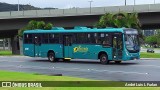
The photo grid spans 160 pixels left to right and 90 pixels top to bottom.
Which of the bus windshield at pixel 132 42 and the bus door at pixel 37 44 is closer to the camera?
the bus windshield at pixel 132 42

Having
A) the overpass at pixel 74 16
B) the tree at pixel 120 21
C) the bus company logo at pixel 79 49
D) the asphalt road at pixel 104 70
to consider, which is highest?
the overpass at pixel 74 16

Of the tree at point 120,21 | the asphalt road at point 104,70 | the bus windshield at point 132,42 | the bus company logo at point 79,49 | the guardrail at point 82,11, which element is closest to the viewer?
the asphalt road at point 104,70

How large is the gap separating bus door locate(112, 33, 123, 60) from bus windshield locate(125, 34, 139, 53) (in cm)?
51

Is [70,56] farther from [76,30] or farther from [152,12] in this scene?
[152,12]

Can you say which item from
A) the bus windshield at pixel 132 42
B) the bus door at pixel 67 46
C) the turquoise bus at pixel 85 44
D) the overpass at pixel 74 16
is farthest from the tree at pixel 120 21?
the bus windshield at pixel 132 42

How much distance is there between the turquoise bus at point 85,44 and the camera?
30.6 m

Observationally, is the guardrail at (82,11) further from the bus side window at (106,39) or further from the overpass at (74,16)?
Answer: the bus side window at (106,39)

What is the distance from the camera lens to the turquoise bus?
100ft

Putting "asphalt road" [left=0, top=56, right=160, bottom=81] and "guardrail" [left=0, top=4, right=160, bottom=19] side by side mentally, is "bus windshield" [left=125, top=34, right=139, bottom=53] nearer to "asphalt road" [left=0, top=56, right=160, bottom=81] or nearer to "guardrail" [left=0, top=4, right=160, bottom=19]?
"asphalt road" [left=0, top=56, right=160, bottom=81]

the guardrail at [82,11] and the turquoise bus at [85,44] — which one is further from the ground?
the guardrail at [82,11]

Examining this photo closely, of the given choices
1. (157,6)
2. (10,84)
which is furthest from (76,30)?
(157,6)

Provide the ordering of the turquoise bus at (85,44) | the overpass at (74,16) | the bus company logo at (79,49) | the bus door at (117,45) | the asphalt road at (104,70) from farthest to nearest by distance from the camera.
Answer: the overpass at (74,16) < the bus company logo at (79,49) < the turquoise bus at (85,44) < the bus door at (117,45) < the asphalt road at (104,70)

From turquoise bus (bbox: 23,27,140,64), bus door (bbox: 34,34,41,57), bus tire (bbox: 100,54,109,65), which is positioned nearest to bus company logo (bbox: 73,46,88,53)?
turquoise bus (bbox: 23,27,140,64)

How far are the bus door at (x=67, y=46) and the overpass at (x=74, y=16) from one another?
2543cm
